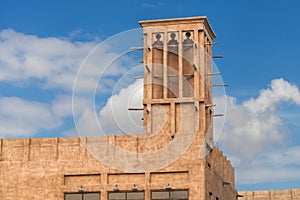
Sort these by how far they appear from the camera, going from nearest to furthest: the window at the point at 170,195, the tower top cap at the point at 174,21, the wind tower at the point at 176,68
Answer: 1. the window at the point at 170,195
2. the wind tower at the point at 176,68
3. the tower top cap at the point at 174,21

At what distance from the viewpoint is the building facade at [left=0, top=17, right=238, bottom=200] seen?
167 ft

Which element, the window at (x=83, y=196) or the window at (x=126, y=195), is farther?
the window at (x=83, y=196)

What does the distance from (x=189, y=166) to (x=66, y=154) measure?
10.1m

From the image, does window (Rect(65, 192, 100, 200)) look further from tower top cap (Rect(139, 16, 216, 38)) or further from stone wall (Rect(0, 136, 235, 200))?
tower top cap (Rect(139, 16, 216, 38))

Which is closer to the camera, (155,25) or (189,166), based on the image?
(189,166)

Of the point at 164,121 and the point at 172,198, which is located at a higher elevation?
the point at 164,121

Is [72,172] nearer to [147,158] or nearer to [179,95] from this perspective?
[147,158]

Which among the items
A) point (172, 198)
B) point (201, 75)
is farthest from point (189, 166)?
point (201, 75)

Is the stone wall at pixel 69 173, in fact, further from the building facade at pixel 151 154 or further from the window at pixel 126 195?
the window at pixel 126 195

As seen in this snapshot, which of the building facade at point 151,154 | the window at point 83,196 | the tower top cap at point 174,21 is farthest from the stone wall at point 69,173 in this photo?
the tower top cap at point 174,21

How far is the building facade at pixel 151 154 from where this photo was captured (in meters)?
50.8

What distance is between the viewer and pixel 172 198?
5012 cm

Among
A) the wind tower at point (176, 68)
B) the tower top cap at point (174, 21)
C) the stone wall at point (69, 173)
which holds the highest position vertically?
the tower top cap at point (174, 21)

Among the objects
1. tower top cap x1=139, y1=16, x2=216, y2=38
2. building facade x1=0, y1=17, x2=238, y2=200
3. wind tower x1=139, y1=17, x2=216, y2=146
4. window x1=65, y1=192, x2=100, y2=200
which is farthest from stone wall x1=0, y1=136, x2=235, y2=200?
tower top cap x1=139, y1=16, x2=216, y2=38
